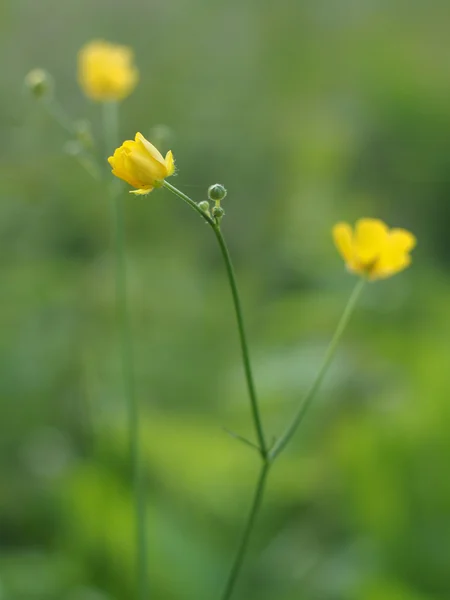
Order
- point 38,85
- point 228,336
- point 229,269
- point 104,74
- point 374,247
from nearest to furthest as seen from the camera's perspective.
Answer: point 229,269 → point 374,247 → point 38,85 → point 104,74 → point 228,336

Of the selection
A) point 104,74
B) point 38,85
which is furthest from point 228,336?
point 38,85

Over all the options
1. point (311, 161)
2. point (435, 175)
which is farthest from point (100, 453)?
point (435, 175)

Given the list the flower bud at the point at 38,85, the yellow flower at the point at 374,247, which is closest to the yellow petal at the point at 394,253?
the yellow flower at the point at 374,247

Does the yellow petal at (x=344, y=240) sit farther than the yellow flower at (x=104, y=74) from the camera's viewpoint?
No

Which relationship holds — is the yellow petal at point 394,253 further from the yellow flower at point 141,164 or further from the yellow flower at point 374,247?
the yellow flower at point 141,164

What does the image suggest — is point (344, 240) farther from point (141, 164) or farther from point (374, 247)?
point (141, 164)

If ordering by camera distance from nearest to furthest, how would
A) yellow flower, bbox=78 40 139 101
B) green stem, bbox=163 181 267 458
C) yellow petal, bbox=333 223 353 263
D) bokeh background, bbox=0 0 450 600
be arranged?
green stem, bbox=163 181 267 458 → yellow petal, bbox=333 223 353 263 → yellow flower, bbox=78 40 139 101 → bokeh background, bbox=0 0 450 600

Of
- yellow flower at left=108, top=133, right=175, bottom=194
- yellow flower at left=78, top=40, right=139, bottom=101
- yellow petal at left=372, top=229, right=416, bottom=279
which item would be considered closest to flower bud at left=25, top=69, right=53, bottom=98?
yellow flower at left=78, top=40, right=139, bottom=101

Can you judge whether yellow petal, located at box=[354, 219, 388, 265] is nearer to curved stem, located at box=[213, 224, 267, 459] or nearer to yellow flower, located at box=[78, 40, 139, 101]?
curved stem, located at box=[213, 224, 267, 459]
